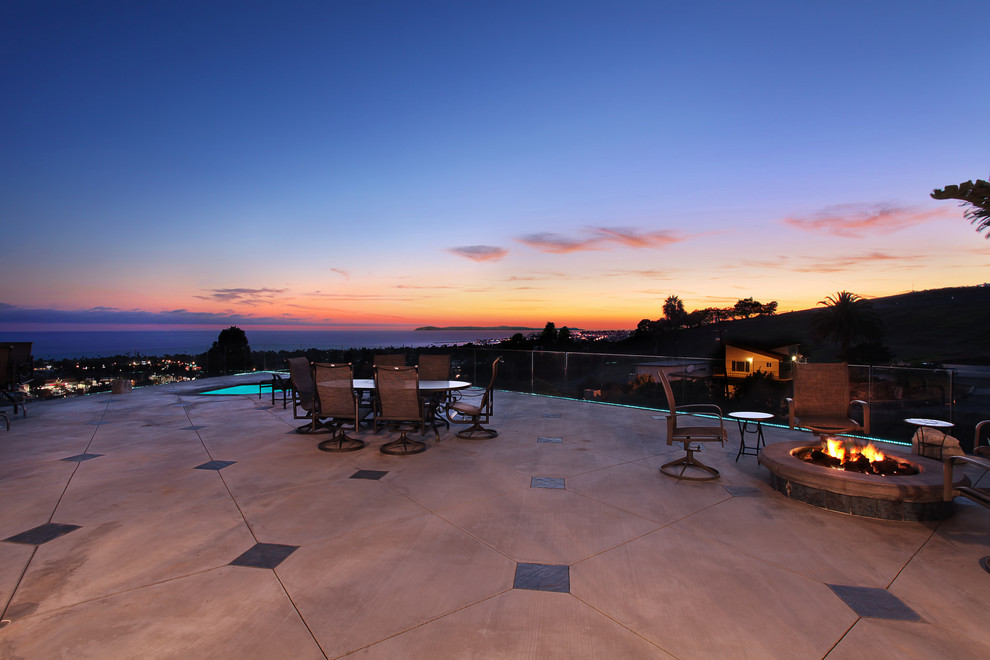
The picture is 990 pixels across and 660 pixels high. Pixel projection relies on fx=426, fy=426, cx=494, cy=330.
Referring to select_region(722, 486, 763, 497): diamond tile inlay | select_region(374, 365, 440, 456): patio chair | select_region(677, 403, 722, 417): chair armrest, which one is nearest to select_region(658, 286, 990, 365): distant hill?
select_region(677, 403, 722, 417): chair armrest

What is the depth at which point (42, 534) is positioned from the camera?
2965 millimetres

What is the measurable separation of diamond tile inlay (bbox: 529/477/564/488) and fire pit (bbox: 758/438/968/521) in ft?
6.31

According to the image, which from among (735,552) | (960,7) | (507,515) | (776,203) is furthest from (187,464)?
(776,203)

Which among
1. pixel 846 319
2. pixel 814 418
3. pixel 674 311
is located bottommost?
pixel 814 418

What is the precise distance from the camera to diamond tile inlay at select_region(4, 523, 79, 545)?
2.87 metres

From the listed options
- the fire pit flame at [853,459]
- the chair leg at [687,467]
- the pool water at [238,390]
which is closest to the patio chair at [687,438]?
the chair leg at [687,467]

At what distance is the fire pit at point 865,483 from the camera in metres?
3.20

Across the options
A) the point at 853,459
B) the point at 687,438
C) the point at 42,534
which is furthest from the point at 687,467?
the point at 42,534

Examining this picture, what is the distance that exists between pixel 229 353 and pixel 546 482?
1466 cm

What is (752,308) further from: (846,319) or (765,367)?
(765,367)

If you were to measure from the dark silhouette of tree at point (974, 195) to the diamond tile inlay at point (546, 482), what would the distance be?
12.4ft

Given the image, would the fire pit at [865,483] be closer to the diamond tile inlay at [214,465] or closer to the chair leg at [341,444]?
the chair leg at [341,444]

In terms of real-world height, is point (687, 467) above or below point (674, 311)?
below

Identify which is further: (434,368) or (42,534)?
(434,368)
